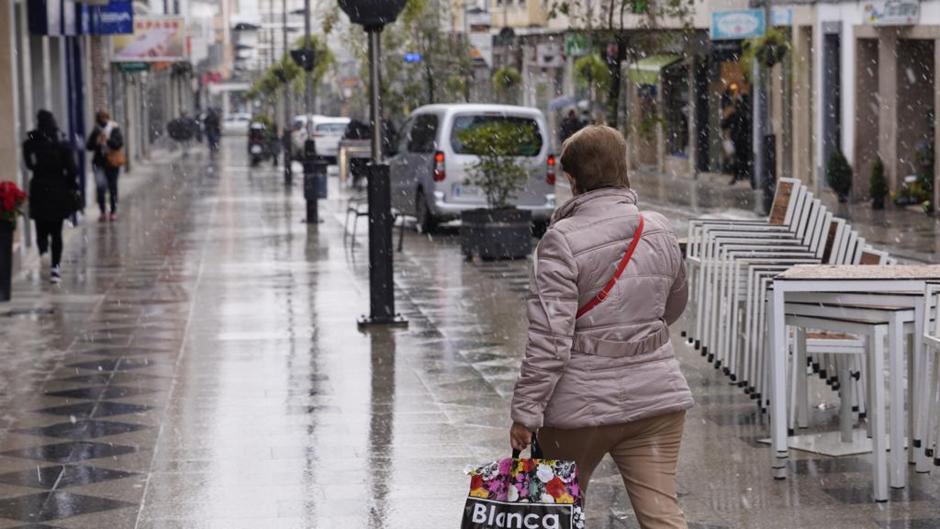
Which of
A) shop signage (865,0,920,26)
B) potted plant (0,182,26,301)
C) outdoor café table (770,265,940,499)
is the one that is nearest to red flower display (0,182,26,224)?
potted plant (0,182,26,301)

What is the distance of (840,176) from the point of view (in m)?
28.7

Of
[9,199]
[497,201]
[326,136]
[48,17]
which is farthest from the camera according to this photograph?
[326,136]

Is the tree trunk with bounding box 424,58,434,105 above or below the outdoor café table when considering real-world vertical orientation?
above

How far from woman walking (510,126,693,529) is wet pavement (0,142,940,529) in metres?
1.90

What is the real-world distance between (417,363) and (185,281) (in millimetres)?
6435

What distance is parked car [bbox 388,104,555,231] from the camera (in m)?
22.7

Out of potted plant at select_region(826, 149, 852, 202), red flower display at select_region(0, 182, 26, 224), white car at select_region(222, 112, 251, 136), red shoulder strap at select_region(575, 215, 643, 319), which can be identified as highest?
red shoulder strap at select_region(575, 215, 643, 319)

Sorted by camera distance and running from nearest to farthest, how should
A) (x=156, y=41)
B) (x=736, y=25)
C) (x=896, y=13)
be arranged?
1. (x=896, y=13)
2. (x=736, y=25)
3. (x=156, y=41)

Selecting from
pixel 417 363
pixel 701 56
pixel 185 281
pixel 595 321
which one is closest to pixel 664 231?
pixel 595 321

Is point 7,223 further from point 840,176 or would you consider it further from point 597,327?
point 840,176

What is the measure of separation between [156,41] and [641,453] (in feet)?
116

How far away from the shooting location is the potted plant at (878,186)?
89.0ft

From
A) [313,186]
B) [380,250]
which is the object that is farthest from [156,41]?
[380,250]

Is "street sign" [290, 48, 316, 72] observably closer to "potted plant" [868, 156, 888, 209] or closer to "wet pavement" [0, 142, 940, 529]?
"potted plant" [868, 156, 888, 209]
